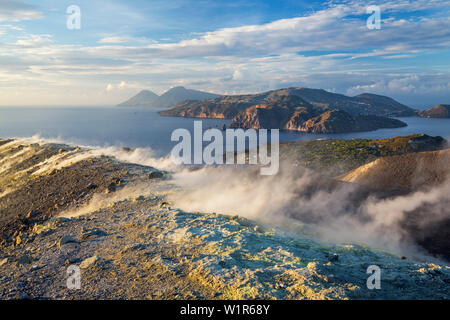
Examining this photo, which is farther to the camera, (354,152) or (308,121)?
(308,121)

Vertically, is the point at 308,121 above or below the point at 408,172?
above

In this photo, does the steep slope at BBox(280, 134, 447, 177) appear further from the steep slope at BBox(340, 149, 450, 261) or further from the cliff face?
the cliff face

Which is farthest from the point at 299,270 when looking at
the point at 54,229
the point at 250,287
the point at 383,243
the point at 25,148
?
the point at 25,148

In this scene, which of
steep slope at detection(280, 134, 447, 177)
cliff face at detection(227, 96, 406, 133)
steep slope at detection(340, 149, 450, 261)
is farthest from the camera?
cliff face at detection(227, 96, 406, 133)
